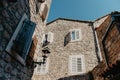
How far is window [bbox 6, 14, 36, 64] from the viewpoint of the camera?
3.98m

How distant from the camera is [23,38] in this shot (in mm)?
4395

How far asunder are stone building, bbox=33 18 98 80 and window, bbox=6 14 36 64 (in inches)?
318

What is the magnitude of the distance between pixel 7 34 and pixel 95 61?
1082 centimetres

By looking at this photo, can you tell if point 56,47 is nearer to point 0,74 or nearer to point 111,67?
point 111,67

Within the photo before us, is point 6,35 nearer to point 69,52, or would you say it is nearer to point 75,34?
point 69,52

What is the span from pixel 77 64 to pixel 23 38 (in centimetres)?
946

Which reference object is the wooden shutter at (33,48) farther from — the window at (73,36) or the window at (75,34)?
the window at (75,34)

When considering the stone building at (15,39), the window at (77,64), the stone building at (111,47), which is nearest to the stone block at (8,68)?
the stone building at (15,39)

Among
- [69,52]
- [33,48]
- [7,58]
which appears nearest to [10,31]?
[7,58]

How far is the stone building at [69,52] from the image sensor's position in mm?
12758

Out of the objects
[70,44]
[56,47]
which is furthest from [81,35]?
[56,47]

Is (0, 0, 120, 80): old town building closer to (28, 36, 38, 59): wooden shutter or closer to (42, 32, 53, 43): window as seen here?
(28, 36, 38, 59): wooden shutter

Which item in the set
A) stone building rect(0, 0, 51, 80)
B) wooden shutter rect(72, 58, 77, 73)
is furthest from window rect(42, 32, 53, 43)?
stone building rect(0, 0, 51, 80)

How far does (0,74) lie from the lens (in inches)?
137
